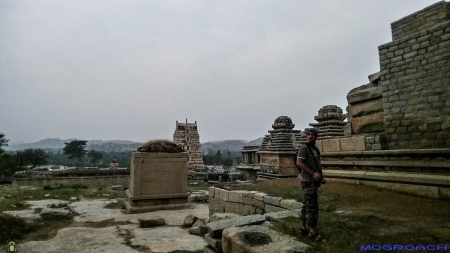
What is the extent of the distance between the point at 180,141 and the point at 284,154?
29.3 metres

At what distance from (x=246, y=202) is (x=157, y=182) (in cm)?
372

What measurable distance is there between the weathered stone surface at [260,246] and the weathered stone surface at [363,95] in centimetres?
551

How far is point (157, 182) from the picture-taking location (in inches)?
351

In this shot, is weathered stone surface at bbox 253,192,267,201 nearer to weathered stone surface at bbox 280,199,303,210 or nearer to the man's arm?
weathered stone surface at bbox 280,199,303,210

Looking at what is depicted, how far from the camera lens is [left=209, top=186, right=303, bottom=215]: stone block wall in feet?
17.4

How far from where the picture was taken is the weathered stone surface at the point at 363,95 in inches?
279

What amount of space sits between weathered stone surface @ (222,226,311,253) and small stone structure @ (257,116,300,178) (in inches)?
515

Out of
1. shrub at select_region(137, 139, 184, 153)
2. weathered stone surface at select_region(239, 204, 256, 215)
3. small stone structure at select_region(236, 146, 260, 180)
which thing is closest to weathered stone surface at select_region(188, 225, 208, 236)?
weathered stone surface at select_region(239, 204, 256, 215)

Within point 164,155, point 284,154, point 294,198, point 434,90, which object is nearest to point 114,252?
point 294,198

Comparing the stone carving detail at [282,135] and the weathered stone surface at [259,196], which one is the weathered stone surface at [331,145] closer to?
the weathered stone surface at [259,196]

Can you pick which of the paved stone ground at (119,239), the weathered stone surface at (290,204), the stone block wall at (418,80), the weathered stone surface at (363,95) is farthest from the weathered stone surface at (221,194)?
the weathered stone surface at (363,95)

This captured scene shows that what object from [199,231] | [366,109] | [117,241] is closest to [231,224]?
[199,231]

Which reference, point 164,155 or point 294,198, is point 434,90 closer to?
point 294,198

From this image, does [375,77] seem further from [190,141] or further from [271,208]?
[190,141]
